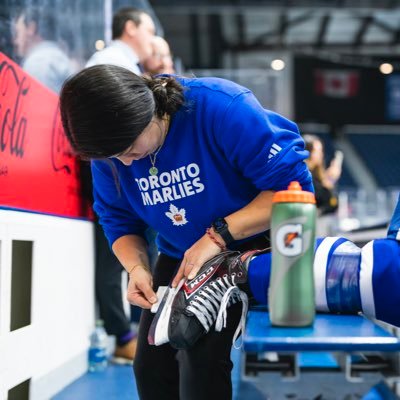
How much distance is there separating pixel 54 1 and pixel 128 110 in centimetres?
171

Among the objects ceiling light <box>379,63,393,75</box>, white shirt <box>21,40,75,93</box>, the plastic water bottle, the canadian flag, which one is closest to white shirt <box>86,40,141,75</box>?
white shirt <box>21,40,75,93</box>

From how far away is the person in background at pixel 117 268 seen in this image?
2.87 meters

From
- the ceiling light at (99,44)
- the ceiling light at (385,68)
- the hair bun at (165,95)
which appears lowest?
the hair bun at (165,95)

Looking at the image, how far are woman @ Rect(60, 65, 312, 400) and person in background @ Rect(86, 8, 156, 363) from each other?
4.66 ft

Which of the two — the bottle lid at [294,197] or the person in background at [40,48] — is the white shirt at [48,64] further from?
the bottle lid at [294,197]

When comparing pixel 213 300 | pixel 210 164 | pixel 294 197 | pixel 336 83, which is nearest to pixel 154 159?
pixel 210 164

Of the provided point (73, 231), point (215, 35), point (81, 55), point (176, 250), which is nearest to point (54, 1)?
point (81, 55)

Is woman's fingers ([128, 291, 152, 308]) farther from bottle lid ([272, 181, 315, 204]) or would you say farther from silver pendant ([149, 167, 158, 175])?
bottle lid ([272, 181, 315, 204])

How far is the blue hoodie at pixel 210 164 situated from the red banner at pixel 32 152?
63cm

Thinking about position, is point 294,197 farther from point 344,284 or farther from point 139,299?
point 139,299

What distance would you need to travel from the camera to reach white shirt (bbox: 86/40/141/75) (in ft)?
9.12

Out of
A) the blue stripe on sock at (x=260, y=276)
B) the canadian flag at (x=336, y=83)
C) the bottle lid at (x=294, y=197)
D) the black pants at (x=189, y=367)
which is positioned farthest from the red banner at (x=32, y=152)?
the canadian flag at (x=336, y=83)

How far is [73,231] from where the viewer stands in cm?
265

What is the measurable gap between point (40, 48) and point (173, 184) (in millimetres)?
1311
